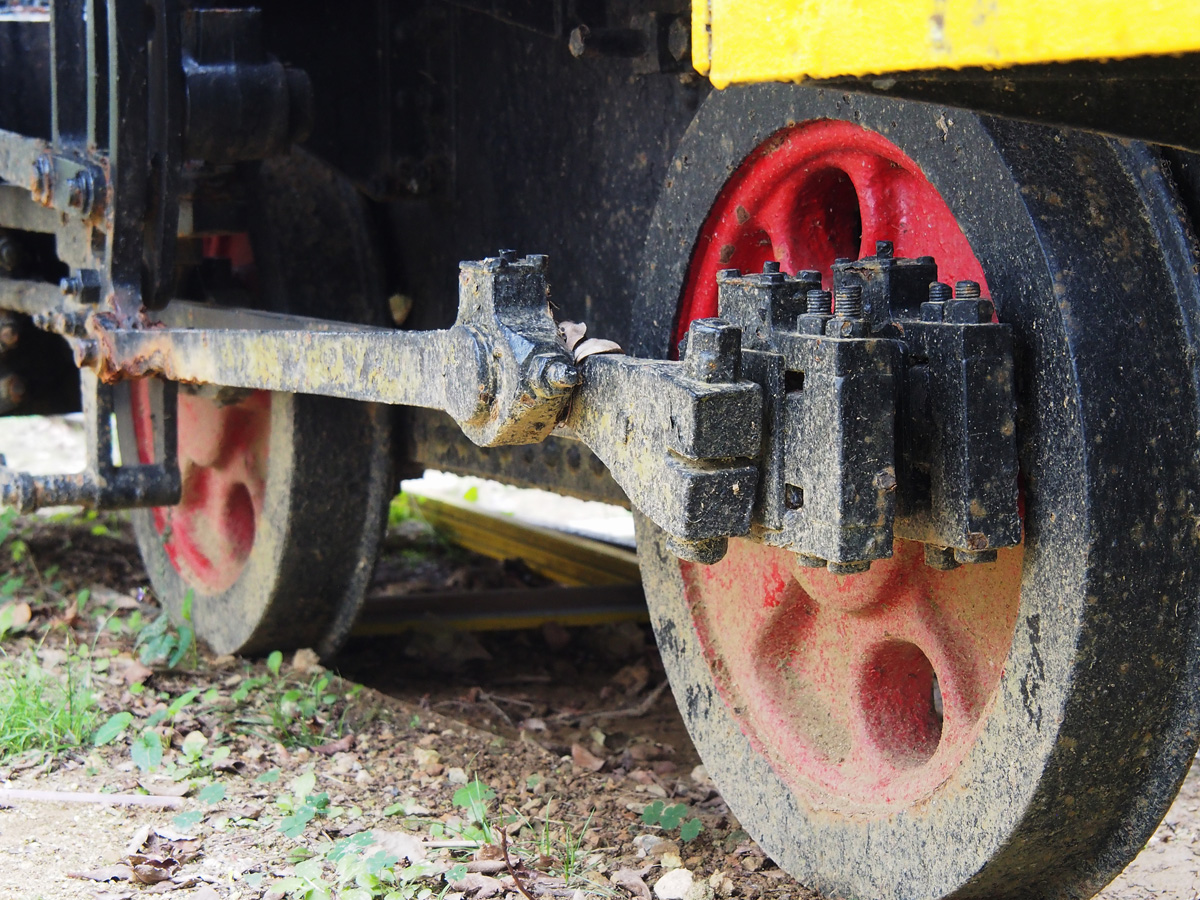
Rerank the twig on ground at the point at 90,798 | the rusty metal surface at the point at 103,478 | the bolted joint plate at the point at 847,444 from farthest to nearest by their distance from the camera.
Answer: the rusty metal surface at the point at 103,478 → the twig on ground at the point at 90,798 → the bolted joint plate at the point at 847,444

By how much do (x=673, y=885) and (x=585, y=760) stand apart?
0.77 m

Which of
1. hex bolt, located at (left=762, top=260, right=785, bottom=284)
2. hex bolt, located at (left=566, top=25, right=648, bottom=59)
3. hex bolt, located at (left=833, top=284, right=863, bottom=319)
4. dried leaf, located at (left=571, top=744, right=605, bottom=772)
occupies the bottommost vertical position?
dried leaf, located at (left=571, top=744, right=605, bottom=772)

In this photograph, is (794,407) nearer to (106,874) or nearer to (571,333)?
(571,333)

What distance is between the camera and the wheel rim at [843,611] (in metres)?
1.64

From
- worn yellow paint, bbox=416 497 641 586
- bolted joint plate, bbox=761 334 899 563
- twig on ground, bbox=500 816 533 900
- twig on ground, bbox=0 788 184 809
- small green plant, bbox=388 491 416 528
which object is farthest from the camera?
small green plant, bbox=388 491 416 528

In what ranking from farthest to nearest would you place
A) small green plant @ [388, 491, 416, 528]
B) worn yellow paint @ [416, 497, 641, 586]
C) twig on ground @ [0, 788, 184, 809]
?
small green plant @ [388, 491, 416, 528]
worn yellow paint @ [416, 497, 641, 586]
twig on ground @ [0, 788, 184, 809]

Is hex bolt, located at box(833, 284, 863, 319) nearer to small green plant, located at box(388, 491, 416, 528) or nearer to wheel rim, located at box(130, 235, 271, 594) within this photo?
wheel rim, located at box(130, 235, 271, 594)

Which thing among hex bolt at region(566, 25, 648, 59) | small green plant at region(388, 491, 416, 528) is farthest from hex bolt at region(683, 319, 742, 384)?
small green plant at region(388, 491, 416, 528)

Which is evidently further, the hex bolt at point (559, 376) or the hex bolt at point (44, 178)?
the hex bolt at point (44, 178)

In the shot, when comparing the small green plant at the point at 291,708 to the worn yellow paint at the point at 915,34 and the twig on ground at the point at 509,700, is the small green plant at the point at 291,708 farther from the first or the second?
the worn yellow paint at the point at 915,34

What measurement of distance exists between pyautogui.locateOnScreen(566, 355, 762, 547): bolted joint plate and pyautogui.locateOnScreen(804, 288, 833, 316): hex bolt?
0.11 meters

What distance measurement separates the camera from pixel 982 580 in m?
1.59

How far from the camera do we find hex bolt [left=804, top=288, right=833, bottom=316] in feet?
4.82

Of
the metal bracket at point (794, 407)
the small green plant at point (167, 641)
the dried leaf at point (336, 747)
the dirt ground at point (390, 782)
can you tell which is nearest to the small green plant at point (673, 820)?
the dirt ground at point (390, 782)
